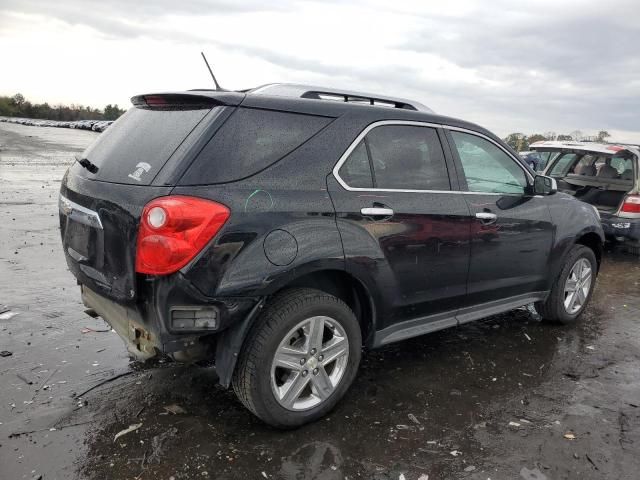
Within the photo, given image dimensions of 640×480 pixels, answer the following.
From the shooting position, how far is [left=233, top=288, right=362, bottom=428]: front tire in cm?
283

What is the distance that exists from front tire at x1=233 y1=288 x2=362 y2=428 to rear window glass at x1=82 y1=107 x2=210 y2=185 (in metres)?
0.99

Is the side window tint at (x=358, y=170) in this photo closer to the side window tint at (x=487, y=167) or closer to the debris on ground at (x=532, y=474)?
the side window tint at (x=487, y=167)

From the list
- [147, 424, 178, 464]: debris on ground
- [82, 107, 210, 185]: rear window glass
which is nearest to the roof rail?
[82, 107, 210, 185]: rear window glass

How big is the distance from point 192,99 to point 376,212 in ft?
4.12

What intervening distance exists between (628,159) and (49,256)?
8.20m

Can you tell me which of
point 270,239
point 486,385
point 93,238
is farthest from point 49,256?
point 486,385

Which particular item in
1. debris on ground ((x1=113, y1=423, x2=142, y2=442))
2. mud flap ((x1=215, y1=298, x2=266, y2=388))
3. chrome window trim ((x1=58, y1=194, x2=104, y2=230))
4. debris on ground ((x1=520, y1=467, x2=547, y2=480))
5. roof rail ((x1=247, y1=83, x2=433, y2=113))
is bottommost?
debris on ground ((x1=520, y1=467, x2=547, y2=480))

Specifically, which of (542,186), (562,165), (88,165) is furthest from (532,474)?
(562,165)

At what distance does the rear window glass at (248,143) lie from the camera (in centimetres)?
272

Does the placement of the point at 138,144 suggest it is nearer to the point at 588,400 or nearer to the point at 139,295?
the point at 139,295

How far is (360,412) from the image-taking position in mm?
3295

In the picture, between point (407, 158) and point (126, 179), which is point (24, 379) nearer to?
point (126, 179)

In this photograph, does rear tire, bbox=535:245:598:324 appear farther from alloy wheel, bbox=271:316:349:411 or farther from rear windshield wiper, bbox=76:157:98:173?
rear windshield wiper, bbox=76:157:98:173

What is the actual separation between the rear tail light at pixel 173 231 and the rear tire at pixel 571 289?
3475 millimetres
